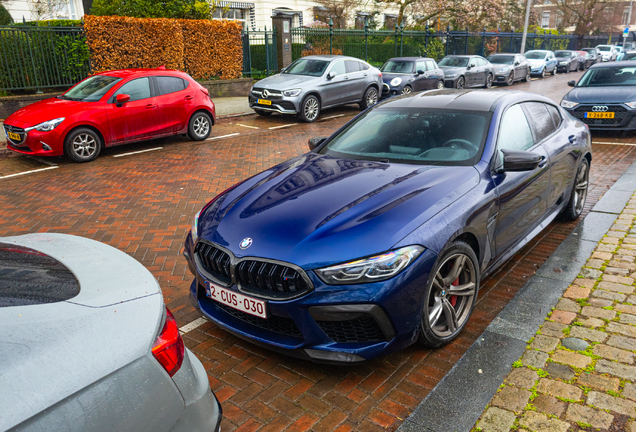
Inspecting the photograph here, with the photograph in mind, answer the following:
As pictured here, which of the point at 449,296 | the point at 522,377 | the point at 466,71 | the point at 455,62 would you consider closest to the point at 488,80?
the point at 455,62

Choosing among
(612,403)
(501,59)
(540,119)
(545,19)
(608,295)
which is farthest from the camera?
(545,19)

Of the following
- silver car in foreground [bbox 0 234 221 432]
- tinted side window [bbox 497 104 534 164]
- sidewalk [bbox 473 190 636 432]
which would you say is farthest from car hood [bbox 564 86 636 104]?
silver car in foreground [bbox 0 234 221 432]

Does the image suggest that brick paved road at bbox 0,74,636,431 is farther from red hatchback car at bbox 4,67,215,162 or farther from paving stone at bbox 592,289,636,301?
paving stone at bbox 592,289,636,301

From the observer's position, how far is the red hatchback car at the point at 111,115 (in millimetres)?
8875

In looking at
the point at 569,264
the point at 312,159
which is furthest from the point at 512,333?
the point at 312,159

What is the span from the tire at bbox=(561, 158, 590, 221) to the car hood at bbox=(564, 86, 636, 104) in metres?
6.09

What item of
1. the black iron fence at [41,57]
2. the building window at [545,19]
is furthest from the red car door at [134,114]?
the building window at [545,19]

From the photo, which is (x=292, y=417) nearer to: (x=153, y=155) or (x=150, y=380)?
(x=150, y=380)

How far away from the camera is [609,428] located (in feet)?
8.66

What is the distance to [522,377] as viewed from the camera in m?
3.09

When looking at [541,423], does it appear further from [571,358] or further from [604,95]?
[604,95]

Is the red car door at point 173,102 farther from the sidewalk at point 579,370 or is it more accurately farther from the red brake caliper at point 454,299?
the sidewalk at point 579,370

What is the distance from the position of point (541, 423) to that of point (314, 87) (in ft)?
40.2

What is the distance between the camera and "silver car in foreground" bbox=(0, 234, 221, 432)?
1.48 m
